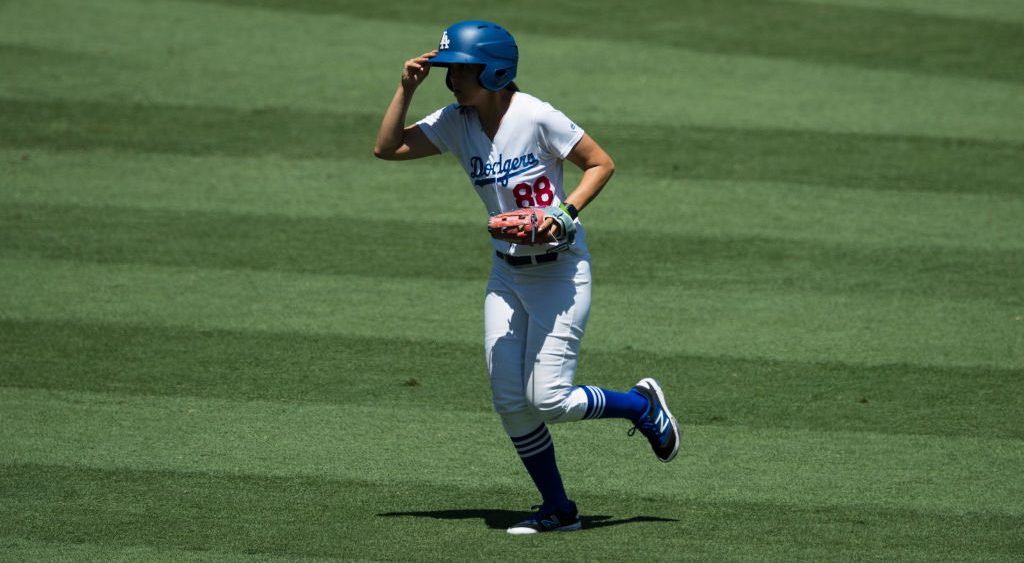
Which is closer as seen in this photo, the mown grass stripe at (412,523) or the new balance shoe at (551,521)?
the mown grass stripe at (412,523)

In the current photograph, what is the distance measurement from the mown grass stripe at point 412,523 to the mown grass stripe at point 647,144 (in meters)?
5.26

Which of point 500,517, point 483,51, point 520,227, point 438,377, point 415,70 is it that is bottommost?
point 438,377

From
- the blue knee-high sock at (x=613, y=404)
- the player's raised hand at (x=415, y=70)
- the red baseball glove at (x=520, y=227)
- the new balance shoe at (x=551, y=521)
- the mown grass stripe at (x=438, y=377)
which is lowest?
the mown grass stripe at (x=438, y=377)

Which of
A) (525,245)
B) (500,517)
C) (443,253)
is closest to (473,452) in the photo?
(500,517)

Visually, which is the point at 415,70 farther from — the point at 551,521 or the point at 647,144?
the point at 647,144

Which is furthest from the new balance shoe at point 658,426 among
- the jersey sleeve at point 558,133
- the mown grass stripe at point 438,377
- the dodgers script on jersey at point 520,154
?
the jersey sleeve at point 558,133

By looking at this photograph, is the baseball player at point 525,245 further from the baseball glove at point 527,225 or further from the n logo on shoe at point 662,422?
the n logo on shoe at point 662,422

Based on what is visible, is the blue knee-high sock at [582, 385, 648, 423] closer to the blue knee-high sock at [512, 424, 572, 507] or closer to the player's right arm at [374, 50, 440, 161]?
the blue knee-high sock at [512, 424, 572, 507]

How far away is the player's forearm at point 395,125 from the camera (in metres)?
5.56

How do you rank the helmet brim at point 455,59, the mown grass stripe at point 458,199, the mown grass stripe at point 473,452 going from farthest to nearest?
the mown grass stripe at point 458,199
the mown grass stripe at point 473,452
the helmet brim at point 455,59

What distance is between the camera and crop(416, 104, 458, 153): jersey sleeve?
567 centimetres

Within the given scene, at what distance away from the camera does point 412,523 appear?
5527 millimetres

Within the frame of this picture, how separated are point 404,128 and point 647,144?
19.2 feet

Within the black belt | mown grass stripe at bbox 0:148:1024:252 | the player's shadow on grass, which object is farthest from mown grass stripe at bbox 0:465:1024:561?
mown grass stripe at bbox 0:148:1024:252
